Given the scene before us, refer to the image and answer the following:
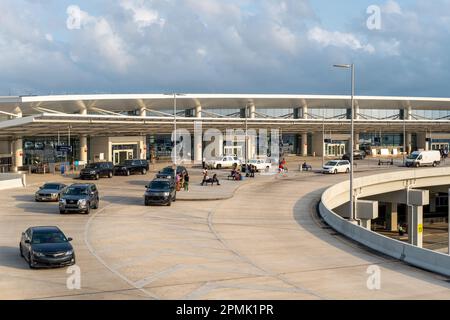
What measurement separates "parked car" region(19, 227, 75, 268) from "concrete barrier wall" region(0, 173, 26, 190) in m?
26.1

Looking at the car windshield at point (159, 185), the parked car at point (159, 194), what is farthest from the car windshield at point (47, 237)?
the car windshield at point (159, 185)

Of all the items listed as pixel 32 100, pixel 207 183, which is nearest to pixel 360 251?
pixel 207 183

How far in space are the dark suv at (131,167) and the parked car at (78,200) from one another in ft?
72.3

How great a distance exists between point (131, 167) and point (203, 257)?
Answer: 3663cm

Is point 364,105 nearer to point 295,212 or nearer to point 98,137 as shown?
point 98,137

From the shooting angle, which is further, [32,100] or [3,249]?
[32,100]

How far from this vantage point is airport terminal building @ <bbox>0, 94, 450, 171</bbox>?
57469 millimetres

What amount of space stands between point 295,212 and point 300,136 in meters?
65.3

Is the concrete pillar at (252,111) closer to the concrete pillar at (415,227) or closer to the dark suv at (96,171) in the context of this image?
the dark suv at (96,171)

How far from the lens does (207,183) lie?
49.1m

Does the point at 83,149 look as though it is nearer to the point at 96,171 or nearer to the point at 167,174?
the point at 96,171

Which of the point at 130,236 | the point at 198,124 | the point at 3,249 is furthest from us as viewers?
the point at 198,124

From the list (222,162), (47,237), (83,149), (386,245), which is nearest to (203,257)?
(47,237)

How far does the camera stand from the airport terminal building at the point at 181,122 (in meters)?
57.5
